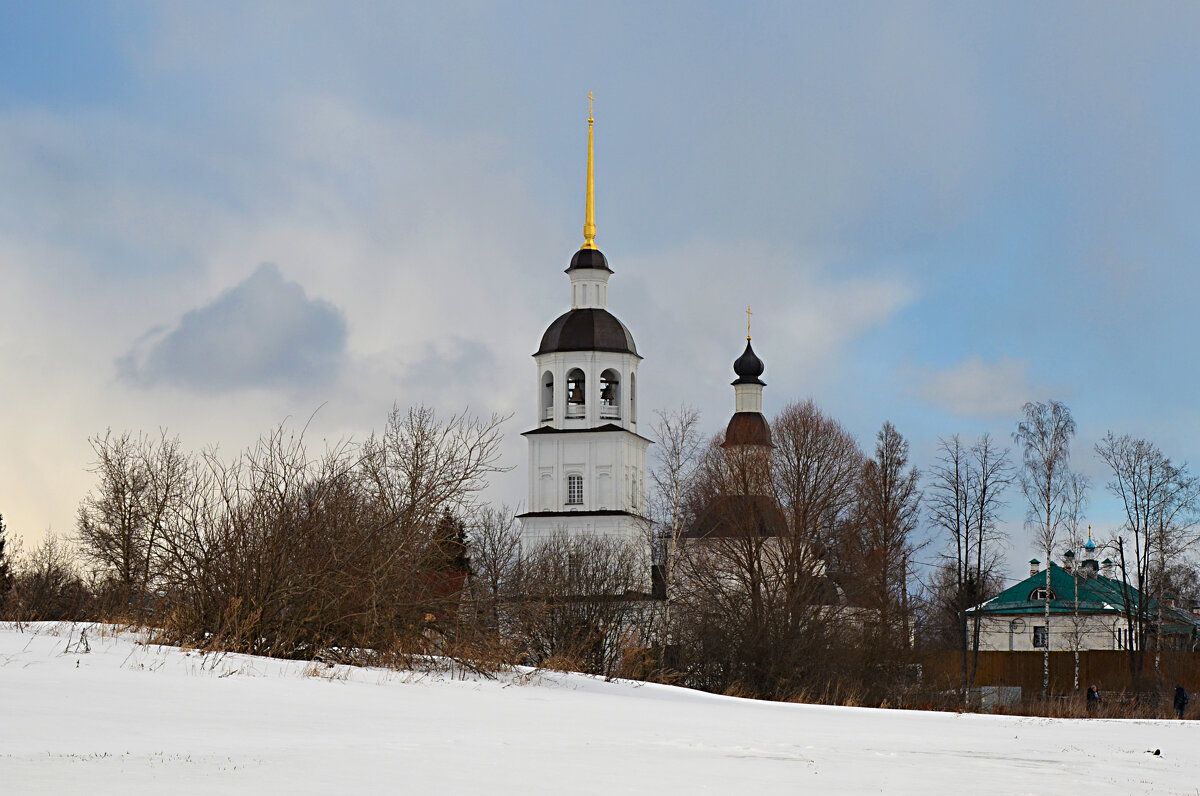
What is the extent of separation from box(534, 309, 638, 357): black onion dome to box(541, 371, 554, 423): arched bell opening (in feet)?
4.79

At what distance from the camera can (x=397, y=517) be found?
70.9 ft

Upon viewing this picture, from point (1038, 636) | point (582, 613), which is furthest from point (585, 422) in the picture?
point (582, 613)

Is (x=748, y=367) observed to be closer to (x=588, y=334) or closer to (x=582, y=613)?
(x=588, y=334)

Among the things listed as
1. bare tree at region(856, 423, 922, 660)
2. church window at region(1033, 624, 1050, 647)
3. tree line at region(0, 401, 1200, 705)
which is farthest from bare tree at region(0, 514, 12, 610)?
church window at region(1033, 624, 1050, 647)

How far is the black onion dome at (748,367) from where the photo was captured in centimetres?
8494

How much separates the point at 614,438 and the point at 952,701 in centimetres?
3622

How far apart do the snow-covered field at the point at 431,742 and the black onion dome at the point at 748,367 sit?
65313 mm

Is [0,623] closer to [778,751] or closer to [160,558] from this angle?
[160,558]

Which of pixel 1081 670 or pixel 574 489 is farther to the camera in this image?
pixel 574 489

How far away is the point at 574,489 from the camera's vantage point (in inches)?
2894

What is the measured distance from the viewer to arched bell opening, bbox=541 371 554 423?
74.4m

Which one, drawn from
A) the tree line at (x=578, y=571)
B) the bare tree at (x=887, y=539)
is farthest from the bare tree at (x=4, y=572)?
the bare tree at (x=887, y=539)

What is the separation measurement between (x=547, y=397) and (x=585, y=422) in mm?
2636

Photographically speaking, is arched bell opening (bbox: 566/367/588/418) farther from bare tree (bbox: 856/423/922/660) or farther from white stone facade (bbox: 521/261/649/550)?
bare tree (bbox: 856/423/922/660)
